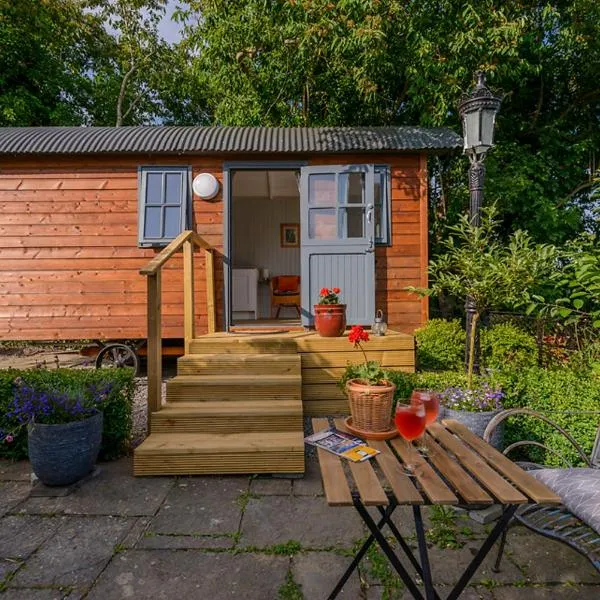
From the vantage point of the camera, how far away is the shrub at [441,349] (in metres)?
3.95

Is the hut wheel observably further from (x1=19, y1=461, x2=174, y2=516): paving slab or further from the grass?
the grass

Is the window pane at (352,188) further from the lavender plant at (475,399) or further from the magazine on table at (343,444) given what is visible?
the magazine on table at (343,444)

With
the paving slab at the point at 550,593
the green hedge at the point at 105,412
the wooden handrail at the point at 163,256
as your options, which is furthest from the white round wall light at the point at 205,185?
the paving slab at the point at 550,593

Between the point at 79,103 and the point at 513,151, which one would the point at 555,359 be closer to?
the point at 513,151

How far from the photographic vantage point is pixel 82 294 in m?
4.69

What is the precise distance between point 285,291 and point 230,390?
4.11m

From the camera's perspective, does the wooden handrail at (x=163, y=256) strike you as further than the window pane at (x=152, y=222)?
No

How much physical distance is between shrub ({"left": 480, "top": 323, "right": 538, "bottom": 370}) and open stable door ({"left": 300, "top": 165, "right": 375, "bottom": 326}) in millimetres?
1262

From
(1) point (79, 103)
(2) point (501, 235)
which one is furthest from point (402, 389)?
(1) point (79, 103)

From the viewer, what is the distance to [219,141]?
462cm

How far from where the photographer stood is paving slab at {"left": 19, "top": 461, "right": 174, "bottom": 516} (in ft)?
6.91

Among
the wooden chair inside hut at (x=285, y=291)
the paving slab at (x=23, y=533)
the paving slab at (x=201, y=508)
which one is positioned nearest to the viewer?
the paving slab at (x=23, y=533)

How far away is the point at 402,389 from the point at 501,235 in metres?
5.22

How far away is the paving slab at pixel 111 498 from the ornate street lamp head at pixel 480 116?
3565 mm
